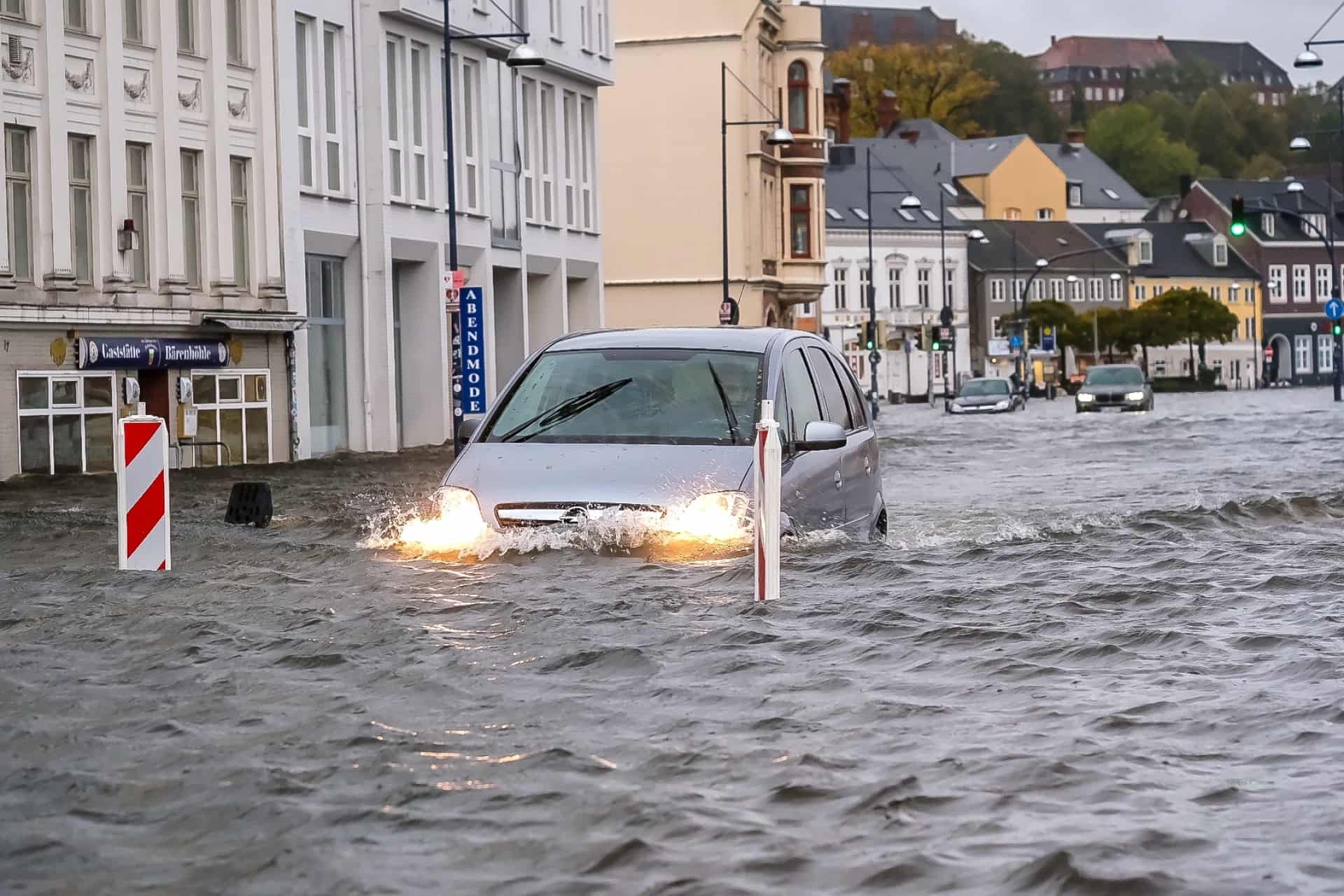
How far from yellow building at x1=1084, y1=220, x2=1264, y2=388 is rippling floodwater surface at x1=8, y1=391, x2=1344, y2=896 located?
130162mm

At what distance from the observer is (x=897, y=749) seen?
23.5ft

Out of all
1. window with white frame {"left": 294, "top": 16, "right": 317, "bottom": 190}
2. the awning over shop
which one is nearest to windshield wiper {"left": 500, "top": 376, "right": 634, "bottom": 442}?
the awning over shop

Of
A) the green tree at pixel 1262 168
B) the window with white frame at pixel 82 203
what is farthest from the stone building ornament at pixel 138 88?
the green tree at pixel 1262 168

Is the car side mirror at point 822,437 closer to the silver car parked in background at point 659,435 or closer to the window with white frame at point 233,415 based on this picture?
the silver car parked in background at point 659,435

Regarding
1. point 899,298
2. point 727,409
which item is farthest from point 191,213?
point 899,298

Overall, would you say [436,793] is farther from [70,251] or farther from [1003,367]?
[1003,367]

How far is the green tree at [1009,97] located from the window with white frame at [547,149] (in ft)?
360

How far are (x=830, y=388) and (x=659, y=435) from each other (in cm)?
192

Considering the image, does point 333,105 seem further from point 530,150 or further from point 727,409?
point 727,409

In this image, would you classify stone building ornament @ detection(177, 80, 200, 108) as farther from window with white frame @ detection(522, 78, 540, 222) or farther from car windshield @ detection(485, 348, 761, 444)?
car windshield @ detection(485, 348, 761, 444)

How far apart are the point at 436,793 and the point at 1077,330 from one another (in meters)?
123

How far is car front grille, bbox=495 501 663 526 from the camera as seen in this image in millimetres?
11633

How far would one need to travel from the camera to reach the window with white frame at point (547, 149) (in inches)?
2098

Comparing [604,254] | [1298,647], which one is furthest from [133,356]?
[604,254]
